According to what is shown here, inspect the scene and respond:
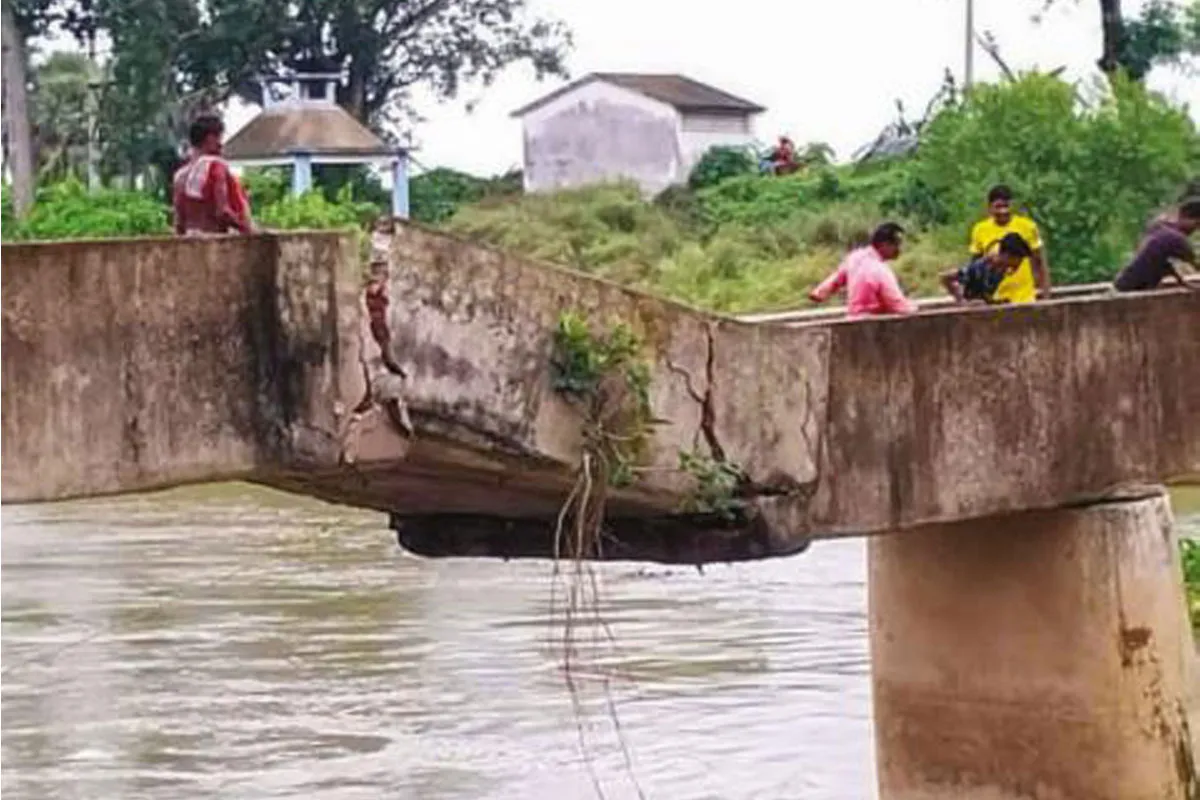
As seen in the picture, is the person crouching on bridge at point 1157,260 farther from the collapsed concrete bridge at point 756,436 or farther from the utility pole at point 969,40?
the utility pole at point 969,40

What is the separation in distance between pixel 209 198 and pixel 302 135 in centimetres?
4297

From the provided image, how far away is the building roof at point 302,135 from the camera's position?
52531mm

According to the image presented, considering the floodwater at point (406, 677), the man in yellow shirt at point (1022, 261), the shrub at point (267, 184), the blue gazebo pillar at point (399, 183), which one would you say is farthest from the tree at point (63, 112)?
the man in yellow shirt at point (1022, 261)

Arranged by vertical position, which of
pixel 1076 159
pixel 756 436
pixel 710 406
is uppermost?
pixel 1076 159

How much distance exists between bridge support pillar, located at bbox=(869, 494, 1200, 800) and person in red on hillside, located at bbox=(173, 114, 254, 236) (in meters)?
3.95

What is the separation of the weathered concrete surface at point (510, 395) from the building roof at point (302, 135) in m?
40.7

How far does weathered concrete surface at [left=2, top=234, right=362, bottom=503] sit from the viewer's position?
28.1 ft

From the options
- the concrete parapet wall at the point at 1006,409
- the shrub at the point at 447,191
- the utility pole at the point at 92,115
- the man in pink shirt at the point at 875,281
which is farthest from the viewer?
the shrub at the point at 447,191

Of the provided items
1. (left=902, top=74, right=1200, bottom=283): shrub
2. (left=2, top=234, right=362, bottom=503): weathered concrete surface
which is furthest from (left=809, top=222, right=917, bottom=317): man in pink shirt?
(left=902, top=74, right=1200, bottom=283): shrub

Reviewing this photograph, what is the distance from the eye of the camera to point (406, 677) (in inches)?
813

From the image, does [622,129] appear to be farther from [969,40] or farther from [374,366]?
[374,366]

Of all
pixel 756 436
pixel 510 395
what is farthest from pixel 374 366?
pixel 756 436

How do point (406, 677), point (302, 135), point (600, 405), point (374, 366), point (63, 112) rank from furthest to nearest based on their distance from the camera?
1. point (63, 112)
2. point (302, 135)
3. point (406, 677)
4. point (600, 405)
5. point (374, 366)

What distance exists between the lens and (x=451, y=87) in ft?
193
